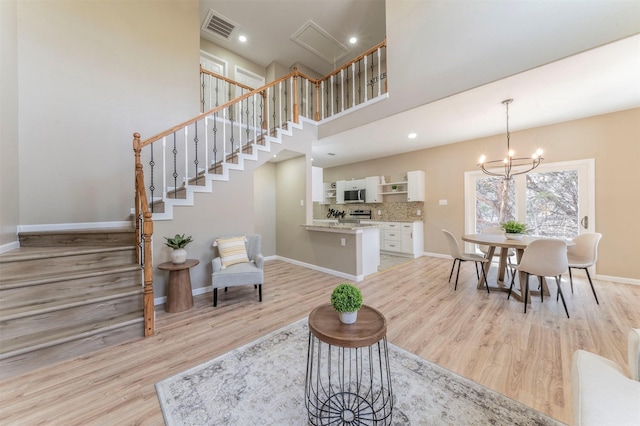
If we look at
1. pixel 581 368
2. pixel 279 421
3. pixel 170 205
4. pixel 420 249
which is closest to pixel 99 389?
pixel 279 421

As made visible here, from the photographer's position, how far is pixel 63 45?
325cm

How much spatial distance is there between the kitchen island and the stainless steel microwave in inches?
102

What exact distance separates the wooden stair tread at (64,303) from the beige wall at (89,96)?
66.4 inches

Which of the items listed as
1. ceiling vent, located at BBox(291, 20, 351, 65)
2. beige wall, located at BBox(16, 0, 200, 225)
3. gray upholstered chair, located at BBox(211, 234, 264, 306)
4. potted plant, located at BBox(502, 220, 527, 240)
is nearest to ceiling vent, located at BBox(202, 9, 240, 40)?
beige wall, located at BBox(16, 0, 200, 225)

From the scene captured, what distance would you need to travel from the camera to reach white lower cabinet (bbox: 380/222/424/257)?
18.8ft

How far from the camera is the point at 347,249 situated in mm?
4145

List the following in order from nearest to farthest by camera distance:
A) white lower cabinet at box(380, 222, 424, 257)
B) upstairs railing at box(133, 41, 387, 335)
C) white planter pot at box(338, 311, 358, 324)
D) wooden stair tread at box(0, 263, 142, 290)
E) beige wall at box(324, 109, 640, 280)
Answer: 1. white planter pot at box(338, 311, 358, 324)
2. wooden stair tread at box(0, 263, 142, 290)
3. upstairs railing at box(133, 41, 387, 335)
4. beige wall at box(324, 109, 640, 280)
5. white lower cabinet at box(380, 222, 424, 257)

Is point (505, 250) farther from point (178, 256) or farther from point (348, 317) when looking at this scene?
point (178, 256)

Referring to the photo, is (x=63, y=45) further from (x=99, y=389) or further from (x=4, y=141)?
(x=99, y=389)

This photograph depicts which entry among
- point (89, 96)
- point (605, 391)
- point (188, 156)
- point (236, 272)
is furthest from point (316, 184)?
point (605, 391)

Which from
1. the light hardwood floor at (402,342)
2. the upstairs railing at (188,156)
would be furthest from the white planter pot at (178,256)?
the light hardwood floor at (402,342)

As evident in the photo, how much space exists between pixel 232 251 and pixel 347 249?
1.92 m

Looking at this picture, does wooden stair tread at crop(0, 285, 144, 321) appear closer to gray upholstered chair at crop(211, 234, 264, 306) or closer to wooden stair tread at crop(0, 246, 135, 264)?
wooden stair tread at crop(0, 246, 135, 264)

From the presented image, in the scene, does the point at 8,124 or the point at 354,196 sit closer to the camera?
the point at 8,124
